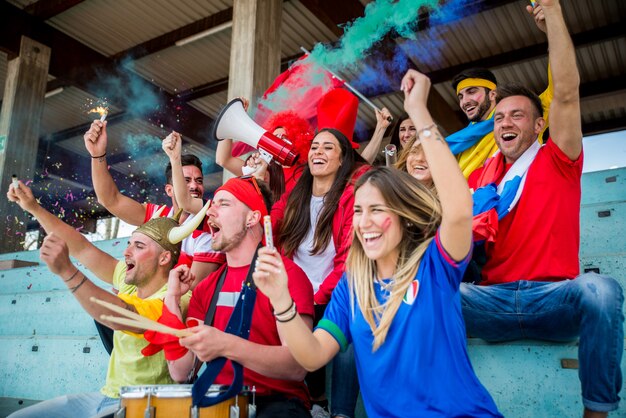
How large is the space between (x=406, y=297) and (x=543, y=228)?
3.08 feet

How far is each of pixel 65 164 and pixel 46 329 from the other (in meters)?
12.1

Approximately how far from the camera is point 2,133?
856cm

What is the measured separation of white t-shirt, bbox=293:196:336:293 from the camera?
2725mm

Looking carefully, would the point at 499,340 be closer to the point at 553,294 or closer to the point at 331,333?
the point at 553,294

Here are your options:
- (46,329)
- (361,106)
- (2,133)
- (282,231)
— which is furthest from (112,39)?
(282,231)

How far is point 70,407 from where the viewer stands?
98.6 inches

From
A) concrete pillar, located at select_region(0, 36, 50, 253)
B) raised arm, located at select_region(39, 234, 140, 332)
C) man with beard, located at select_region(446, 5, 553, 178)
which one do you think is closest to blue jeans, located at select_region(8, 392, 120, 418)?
raised arm, located at select_region(39, 234, 140, 332)

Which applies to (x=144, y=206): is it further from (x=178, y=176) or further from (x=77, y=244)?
(x=77, y=244)

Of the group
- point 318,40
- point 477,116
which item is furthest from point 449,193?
point 318,40

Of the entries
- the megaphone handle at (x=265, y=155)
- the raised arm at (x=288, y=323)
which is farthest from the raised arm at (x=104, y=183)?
the raised arm at (x=288, y=323)

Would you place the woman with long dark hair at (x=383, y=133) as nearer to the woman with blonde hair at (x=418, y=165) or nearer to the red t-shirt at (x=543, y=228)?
the woman with blonde hair at (x=418, y=165)

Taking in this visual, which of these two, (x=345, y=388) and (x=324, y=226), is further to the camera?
(x=324, y=226)

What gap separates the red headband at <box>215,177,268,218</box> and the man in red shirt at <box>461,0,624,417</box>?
1.07 m

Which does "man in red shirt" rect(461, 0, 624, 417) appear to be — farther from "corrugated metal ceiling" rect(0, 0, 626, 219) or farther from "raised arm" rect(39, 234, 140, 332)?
"corrugated metal ceiling" rect(0, 0, 626, 219)
